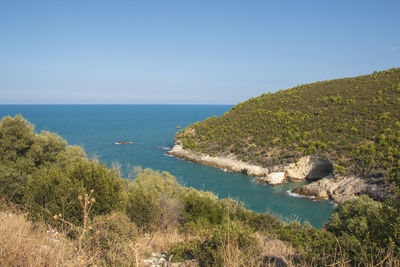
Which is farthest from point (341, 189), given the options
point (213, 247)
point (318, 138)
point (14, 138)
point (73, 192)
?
point (14, 138)

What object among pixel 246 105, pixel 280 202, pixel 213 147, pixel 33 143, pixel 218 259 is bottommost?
pixel 280 202

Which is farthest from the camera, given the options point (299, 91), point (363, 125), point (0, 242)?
point (299, 91)

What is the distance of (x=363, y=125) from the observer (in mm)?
32031

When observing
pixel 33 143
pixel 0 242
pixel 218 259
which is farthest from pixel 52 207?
pixel 33 143

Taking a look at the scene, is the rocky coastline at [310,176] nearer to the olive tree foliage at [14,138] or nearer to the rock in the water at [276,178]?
the rock in the water at [276,178]

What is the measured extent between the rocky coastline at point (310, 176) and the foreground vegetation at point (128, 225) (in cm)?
1266

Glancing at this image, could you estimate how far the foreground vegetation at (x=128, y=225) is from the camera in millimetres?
3387

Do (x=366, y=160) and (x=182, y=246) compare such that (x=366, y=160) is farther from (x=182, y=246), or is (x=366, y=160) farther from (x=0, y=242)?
(x=0, y=242)

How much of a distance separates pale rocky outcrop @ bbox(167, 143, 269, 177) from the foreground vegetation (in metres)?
17.1

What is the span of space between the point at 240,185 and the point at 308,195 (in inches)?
299

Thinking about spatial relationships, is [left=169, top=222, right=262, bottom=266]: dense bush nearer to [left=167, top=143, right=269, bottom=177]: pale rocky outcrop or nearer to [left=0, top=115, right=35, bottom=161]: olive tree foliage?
[left=0, top=115, right=35, bottom=161]: olive tree foliage

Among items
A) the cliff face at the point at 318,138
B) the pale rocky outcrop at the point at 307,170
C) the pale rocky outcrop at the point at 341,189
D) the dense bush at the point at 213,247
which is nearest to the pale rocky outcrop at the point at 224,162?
the cliff face at the point at 318,138

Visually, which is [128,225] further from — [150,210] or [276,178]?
[276,178]

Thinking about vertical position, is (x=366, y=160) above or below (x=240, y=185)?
above
